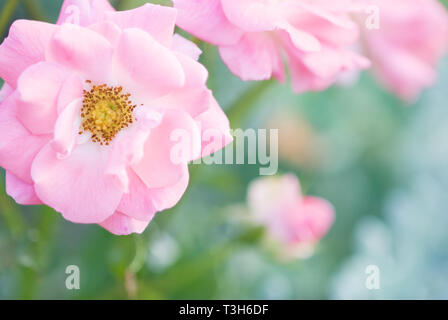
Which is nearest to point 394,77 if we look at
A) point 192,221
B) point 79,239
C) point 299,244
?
point 299,244

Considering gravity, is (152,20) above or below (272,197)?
above

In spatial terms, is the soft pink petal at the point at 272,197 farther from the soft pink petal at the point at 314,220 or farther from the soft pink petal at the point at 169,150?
the soft pink petal at the point at 169,150

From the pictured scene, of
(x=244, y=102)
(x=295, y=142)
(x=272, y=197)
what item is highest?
(x=244, y=102)

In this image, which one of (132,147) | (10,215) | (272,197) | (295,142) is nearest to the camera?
(132,147)

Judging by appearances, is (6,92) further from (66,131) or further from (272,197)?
(272,197)

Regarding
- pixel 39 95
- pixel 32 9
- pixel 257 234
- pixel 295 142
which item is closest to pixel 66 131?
pixel 39 95

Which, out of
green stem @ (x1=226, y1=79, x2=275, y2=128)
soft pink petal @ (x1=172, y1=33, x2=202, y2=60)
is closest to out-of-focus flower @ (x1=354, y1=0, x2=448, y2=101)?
green stem @ (x1=226, y1=79, x2=275, y2=128)
